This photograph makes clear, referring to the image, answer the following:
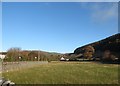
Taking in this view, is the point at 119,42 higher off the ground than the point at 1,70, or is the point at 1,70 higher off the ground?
the point at 119,42

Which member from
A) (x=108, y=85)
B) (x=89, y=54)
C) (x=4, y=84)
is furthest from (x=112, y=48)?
(x=4, y=84)

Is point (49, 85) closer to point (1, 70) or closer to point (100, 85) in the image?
point (100, 85)

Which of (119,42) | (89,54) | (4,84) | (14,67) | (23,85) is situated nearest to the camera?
(4,84)

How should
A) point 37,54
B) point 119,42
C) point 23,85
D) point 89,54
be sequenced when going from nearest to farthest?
point 23,85 → point 37,54 → point 119,42 → point 89,54

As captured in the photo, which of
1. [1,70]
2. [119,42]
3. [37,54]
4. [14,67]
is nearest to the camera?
[1,70]

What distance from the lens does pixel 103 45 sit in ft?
468

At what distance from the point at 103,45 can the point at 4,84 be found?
13667 cm

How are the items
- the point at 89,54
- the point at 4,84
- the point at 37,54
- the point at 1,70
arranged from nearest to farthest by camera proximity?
1. the point at 4,84
2. the point at 1,70
3. the point at 37,54
4. the point at 89,54

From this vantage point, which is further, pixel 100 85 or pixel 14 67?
pixel 14 67

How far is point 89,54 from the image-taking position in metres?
139

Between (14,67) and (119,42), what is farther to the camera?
(119,42)

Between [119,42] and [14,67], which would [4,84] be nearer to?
[14,67]

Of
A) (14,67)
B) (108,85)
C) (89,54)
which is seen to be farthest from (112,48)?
(108,85)

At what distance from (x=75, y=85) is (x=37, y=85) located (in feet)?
7.96
